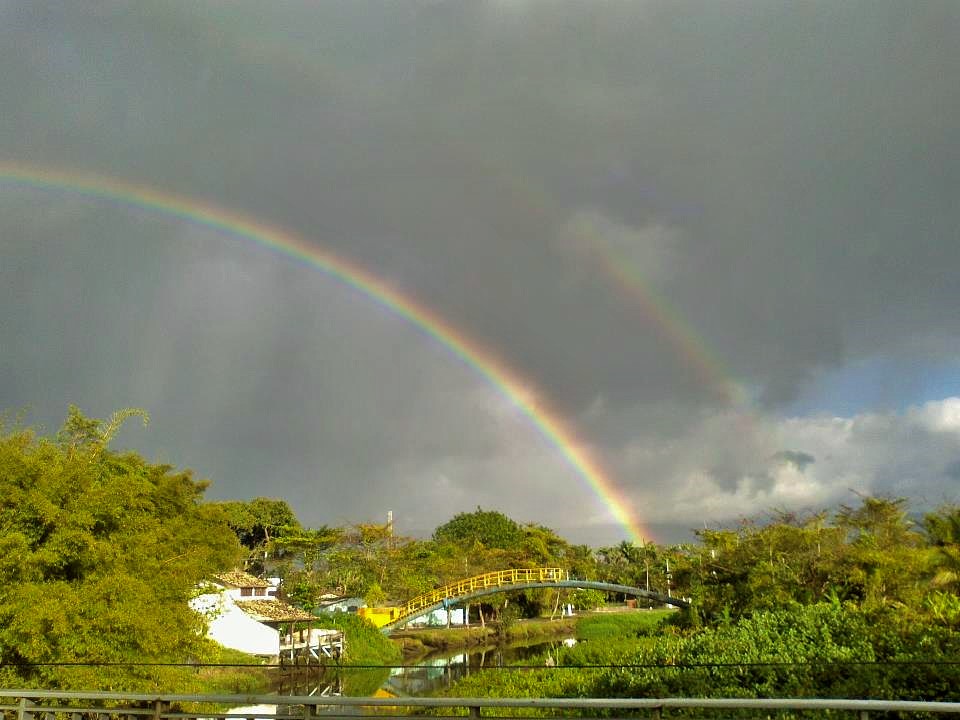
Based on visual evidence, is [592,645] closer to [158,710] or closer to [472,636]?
[472,636]

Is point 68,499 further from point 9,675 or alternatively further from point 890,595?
point 890,595

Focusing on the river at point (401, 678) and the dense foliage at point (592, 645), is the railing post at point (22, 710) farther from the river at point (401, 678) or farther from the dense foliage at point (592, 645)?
the river at point (401, 678)

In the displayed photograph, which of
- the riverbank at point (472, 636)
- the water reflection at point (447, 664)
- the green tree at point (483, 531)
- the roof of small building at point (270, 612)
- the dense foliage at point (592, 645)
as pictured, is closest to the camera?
the dense foliage at point (592, 645)

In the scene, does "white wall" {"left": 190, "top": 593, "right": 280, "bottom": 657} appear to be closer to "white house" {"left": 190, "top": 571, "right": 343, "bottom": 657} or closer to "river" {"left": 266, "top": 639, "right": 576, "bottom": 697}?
"white house" {"left": 190, "top": 571, "right": 343, "bottom": 657}

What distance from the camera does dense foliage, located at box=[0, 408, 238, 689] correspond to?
1476 centimetres

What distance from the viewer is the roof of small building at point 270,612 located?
39969 mm

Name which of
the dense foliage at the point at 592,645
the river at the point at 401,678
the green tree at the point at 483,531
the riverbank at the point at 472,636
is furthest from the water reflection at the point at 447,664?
the green tree at the point at 483,531

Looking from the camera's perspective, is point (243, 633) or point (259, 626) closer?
point (243, 633)

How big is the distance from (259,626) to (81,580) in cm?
2180

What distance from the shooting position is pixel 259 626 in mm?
36500

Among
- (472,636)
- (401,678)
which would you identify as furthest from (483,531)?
(401,678)

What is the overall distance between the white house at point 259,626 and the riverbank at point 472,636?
23.5 ft

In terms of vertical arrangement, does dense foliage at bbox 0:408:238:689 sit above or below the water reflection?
above

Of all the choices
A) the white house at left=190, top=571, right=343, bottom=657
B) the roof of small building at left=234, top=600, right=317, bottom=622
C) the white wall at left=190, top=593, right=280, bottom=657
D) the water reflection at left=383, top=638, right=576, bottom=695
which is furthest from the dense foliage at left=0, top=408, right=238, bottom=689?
the roof of small building at left=234, top=600, right=317, bottom=622
